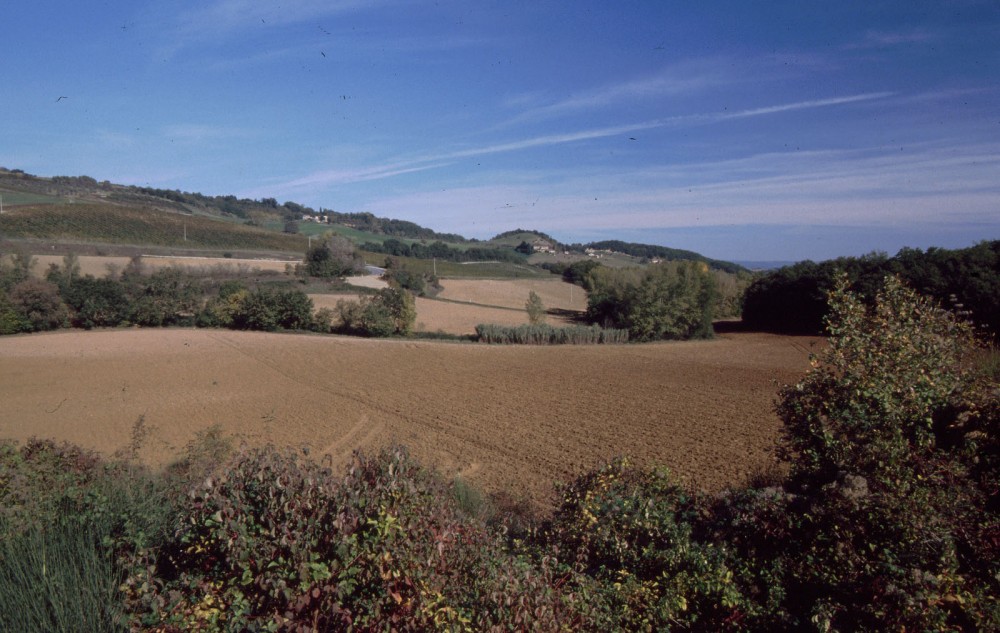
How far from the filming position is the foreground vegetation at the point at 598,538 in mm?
2773

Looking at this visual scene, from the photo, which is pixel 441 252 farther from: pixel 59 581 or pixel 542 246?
pixel 59 581

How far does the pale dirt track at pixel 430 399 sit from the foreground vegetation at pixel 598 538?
12.2 feet

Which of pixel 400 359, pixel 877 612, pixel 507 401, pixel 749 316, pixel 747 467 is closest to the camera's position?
pixel 877 612

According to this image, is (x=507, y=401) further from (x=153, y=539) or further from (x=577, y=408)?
(x=153, y=539)

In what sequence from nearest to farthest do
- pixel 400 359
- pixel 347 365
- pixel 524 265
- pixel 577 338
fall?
1. pixel 347 365
2. pixel 400 359
3. pixel 577 338
4. pixel 524 265

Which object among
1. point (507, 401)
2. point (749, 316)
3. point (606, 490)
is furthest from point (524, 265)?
point (606, 490)

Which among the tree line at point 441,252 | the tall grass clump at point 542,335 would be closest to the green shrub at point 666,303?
the tall grass clump at point 542,335

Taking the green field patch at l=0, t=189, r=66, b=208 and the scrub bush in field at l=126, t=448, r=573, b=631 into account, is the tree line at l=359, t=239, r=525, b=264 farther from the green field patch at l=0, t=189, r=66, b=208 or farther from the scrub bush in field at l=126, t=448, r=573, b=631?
the scrub bush in field at l=126, t=448, r=573, b=631

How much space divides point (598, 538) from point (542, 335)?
31.9 m

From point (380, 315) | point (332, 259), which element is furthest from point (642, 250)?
point (380, 315)

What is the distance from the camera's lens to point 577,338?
36.0m

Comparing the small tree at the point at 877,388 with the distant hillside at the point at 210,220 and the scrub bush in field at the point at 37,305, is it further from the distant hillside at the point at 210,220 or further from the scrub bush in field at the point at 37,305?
the distant hillside at the point at 210,220

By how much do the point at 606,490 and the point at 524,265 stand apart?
291 ft

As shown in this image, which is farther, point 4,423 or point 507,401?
point 507,401
